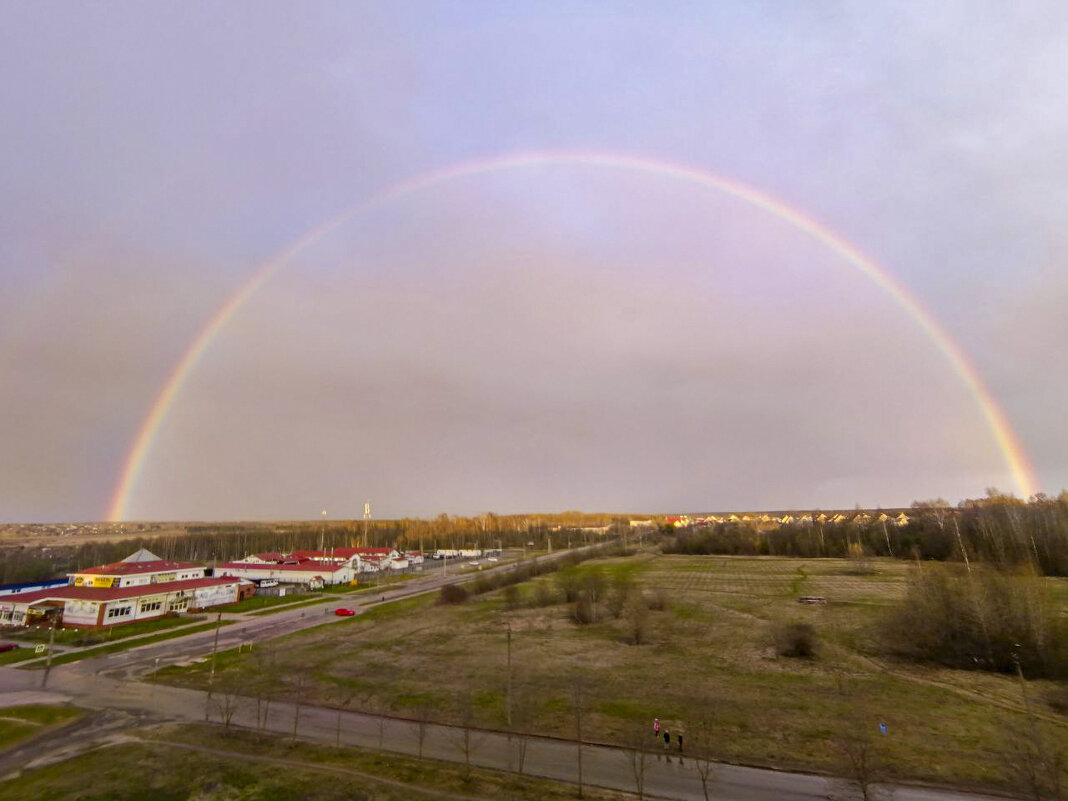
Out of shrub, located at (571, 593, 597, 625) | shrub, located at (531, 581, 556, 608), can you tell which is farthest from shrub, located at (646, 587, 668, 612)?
shrub, located at (531, 581, 556, 608)

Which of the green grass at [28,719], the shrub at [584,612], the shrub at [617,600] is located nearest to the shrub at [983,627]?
the shrub at [617,600]

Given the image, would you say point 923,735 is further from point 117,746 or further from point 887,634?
point 117,746

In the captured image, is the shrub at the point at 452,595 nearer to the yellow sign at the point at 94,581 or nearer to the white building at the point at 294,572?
the white building at the point at 294,572

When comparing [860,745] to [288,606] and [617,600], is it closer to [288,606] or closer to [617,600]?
[617,600]

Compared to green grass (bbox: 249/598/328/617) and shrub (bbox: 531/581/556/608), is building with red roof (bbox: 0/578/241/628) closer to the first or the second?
green grass (bbox: 249/598/328/617)

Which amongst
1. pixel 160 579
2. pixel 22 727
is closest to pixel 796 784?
pixel 22 727

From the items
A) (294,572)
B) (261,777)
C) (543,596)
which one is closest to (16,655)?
(261,777)
